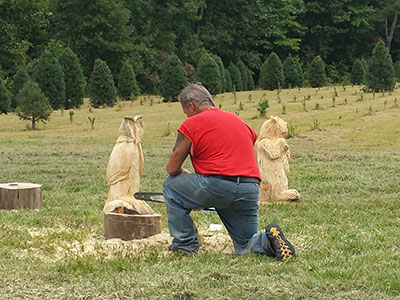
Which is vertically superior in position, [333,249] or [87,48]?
[87,48]

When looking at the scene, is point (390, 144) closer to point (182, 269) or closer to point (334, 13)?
point (182, 269)

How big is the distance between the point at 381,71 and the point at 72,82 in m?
12.6

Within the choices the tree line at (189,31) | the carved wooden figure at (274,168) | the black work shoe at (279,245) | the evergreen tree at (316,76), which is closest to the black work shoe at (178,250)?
the black work shoe at (279,245)

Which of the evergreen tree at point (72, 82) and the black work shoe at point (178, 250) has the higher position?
the evergreen tree at point (72, 82)

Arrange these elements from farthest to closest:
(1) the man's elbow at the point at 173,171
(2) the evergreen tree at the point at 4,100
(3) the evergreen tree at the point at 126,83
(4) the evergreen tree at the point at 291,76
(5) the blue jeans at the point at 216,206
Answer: (4) the evergreen tree at the point at 291,76, (3) the evergreen tree at the point at 126,83, (2) the evergreen tree at the point at 4,100, (1) the man's elbow at the point at 173,171, (5) the blue jeans at the point at 216,206

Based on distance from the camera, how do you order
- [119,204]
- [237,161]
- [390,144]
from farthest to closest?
[390,144], [119,204], [237,161]

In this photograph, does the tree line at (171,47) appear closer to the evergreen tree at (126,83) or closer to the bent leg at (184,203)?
the evergreen tree at (126,83)

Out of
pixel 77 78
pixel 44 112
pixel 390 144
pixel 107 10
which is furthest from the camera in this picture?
pixel 107 10

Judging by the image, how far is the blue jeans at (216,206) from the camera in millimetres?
6098

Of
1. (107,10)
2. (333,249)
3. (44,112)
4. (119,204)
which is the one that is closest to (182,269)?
(333,249)

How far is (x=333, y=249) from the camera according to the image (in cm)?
644

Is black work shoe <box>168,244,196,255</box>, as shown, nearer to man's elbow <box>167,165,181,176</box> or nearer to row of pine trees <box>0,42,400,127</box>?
man's elbow <box>167,165,181,176</box>

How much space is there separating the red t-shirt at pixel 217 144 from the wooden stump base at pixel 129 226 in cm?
115

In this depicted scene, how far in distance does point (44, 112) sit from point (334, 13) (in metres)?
31.8
